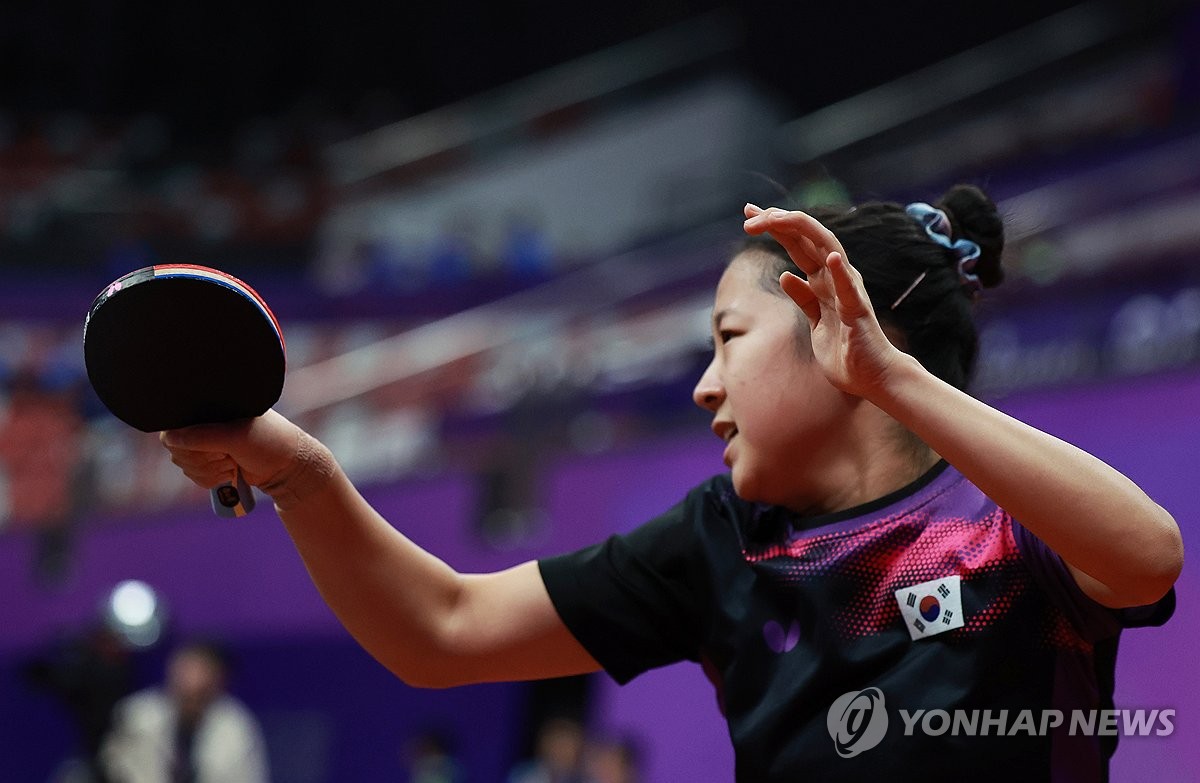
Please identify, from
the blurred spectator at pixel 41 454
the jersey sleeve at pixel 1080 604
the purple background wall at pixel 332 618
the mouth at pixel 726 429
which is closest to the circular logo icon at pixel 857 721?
the jersey sleeve at pixel 1080 604

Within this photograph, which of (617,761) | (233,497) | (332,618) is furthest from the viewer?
(332,618)

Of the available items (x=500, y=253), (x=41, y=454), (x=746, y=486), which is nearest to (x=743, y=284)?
(x=746, y=486)

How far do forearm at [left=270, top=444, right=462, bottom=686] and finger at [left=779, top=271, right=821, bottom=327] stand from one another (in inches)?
24.0

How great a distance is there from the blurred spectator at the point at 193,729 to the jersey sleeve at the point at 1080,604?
14.5ft

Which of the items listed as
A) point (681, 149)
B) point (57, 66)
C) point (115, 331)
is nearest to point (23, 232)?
point (57, 66)

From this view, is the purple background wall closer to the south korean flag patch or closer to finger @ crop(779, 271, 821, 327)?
the south korean flag patch

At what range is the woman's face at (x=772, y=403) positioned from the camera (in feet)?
5.41

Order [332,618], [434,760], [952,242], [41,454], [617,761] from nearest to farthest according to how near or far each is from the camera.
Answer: [952,242]
[617,761]
[434,760]
[332,618]
[41,454]

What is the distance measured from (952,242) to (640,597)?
2.04ft

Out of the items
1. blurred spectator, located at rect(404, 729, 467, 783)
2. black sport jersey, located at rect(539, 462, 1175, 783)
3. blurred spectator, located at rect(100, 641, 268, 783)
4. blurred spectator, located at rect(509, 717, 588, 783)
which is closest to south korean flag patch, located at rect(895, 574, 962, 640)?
black sport jersey, located at rect(539, 462, 1175, 783)

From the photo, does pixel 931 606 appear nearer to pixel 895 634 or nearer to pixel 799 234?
pixel 895 634

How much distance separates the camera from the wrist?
168 cm

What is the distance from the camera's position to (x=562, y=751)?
5418 millimetres

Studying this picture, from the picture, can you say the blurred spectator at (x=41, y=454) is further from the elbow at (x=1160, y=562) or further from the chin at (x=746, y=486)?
the elbow at (x=1160, y=562)
